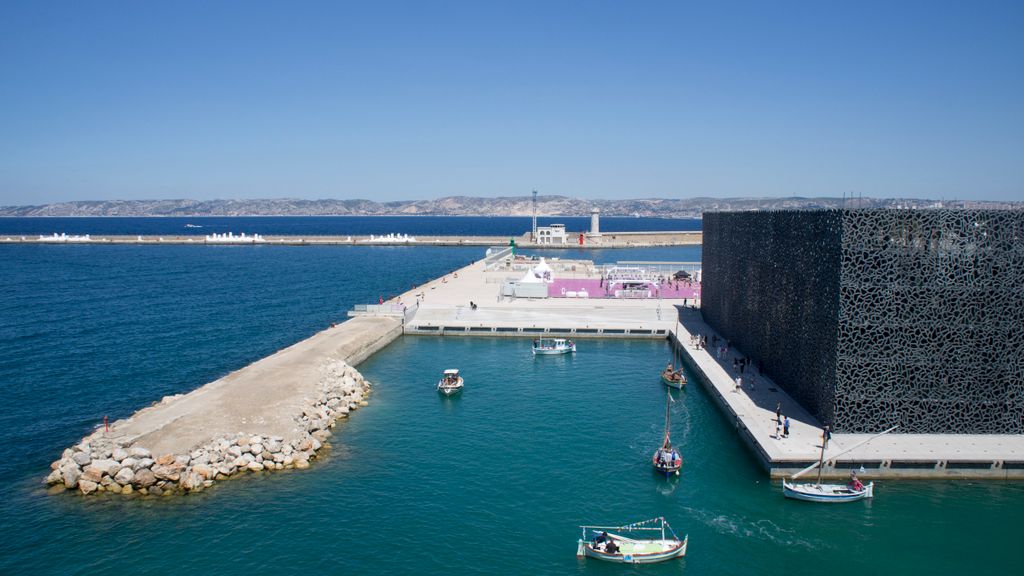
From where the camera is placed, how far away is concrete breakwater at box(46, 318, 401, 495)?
25.9 meters

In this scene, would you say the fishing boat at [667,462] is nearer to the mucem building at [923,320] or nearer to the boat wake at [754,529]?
the boat wake at [754,529]

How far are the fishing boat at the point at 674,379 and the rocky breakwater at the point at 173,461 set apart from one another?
20058 mm

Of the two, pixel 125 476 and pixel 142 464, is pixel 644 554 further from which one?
pixel 125 476

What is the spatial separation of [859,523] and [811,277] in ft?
38.1

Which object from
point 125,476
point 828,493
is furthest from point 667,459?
point 125,476

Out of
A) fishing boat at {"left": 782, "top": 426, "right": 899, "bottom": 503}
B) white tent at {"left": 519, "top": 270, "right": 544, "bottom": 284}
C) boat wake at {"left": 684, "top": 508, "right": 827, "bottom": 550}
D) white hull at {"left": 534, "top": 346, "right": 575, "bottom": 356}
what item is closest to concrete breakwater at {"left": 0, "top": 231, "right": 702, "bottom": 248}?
white tent at {"left": 519, "top": 270, "right": 544, "bottom": 284}

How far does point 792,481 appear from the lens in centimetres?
2623

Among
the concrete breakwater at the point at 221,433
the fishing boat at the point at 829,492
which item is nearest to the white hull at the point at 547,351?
the concrete breakwater at the point at 221,433

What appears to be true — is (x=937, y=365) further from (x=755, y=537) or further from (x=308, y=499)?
(x=308, y=499)

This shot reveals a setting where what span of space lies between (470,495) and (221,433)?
11.9m

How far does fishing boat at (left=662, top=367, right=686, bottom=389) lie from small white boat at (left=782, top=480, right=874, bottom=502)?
13.7 meters

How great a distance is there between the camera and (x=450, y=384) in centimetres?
3806

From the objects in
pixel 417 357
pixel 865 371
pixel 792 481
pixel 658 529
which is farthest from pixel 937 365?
pixel 417 357

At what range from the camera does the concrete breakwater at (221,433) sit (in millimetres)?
25906
